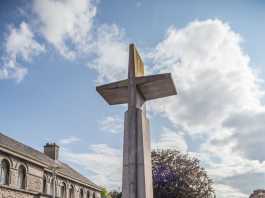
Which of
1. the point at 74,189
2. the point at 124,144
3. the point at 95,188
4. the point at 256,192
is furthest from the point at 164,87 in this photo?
the point at 256,192

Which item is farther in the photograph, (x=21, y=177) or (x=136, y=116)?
(x=21, y=177)

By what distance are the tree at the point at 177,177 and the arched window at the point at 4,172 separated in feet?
33.9

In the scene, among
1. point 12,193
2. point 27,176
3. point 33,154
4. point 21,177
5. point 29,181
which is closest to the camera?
point 12,193

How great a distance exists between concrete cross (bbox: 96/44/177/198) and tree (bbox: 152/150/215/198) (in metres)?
17.2

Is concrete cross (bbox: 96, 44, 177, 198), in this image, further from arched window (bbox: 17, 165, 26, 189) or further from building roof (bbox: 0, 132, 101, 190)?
arched window (bbox: 17, 165, 26, 189)

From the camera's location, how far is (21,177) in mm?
22125

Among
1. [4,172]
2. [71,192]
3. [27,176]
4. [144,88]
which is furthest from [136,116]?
[71,192]

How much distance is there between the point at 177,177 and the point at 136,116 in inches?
765

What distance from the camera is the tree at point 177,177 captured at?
24312 mm

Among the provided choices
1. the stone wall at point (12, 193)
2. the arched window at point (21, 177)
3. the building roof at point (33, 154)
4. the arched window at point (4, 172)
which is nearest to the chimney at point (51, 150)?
the building roof at point (33, 154)

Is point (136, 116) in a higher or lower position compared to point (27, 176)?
higher

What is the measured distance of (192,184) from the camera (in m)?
25.9

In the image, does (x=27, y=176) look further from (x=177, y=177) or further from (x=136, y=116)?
(x=136, y=116)

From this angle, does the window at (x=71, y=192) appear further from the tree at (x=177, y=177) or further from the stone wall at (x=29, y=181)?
the tree at (x=177, y=177)
